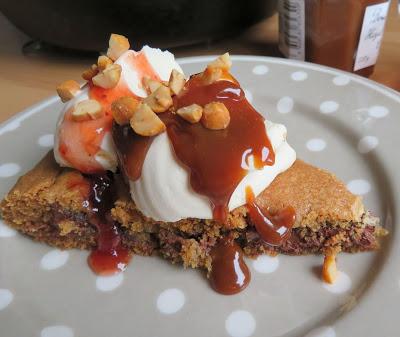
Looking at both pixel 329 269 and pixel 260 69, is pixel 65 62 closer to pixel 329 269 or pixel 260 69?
pixel 260 69

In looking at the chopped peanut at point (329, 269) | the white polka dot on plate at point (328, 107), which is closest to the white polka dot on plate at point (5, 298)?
the chopped peanut at point (329, 269)

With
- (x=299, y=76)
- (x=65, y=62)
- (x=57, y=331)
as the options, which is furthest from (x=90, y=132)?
(x=65, y=62)

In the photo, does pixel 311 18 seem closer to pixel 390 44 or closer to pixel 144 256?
pixel 390 44

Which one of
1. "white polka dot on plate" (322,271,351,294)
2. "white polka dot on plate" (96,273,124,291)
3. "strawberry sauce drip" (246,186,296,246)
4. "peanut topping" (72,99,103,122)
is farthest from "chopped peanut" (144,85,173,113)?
"white polka dot on plate" (322,271,351,294)

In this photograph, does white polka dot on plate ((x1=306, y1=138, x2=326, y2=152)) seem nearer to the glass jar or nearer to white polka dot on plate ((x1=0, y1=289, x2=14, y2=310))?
the glass jar

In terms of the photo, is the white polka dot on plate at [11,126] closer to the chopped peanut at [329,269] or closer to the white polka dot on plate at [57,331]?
the white polka dot on plate at [57,331]
